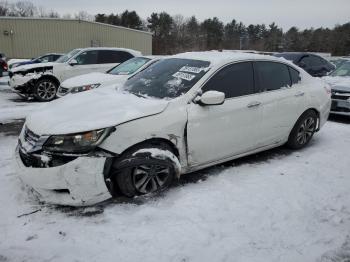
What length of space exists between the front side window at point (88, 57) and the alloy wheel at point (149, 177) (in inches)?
329

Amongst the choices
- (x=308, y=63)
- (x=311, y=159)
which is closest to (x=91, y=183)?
(x=311, y=159)

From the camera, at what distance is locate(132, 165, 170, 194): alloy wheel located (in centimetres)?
386

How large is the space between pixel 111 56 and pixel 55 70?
6.18 feet

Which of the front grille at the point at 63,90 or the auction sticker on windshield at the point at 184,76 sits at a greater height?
the auction sticker on windshield at the point at 184,76

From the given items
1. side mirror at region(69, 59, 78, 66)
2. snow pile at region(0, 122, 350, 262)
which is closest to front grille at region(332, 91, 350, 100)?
snow pile at region(0, 122, 350, 262)

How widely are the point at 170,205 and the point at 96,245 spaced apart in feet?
3.26

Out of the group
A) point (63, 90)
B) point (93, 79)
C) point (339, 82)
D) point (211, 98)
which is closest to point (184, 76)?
point (211, 98)

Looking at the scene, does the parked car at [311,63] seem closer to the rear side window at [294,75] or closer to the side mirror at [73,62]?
the side mirror at [73,62]

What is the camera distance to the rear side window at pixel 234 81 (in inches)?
177

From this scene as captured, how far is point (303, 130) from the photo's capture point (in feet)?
18.9

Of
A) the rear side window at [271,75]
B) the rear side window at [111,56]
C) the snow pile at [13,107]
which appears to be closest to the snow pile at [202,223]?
the rear side window at [271,75]

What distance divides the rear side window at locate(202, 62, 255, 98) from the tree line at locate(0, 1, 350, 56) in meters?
57.1

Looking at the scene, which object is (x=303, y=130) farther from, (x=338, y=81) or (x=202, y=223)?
(x=338, y=81)

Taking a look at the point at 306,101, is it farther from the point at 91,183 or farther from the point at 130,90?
the point at 91,183
